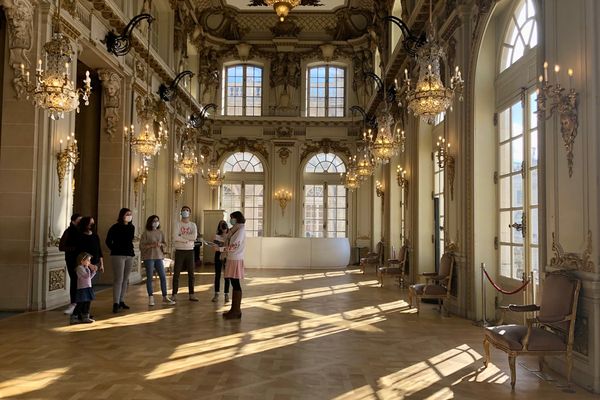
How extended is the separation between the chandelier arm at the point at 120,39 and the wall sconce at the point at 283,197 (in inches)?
386

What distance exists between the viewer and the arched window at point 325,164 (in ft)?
66.6

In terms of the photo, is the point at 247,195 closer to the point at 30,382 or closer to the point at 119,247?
the point at 119,247

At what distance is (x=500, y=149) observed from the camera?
7535 millimetres

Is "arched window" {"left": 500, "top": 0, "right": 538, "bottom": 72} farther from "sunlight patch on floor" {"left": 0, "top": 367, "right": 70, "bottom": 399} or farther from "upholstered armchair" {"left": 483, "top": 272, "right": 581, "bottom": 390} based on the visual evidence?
"sunlight patch on floor" {"left": 0, "top": 367, "right": 70, "bottom": 399}

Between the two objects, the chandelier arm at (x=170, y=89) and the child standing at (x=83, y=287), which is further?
the chandelier arm at (x=170, y=89)

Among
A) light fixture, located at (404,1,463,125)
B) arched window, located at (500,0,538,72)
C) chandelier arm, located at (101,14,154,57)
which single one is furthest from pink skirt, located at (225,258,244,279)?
chandelier arm, located at (101,14,154,57)

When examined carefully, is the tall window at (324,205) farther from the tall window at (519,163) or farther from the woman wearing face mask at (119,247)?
the tall window at (519,163)

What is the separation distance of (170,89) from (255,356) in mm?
10917

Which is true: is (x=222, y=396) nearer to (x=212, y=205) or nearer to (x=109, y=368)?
(x=109, y=368)

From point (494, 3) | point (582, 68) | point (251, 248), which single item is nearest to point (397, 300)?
point (494, 3)

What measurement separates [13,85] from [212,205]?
476 inches

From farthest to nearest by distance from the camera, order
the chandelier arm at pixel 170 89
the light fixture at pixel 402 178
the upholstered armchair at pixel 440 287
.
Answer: the chandelier arm at pixel 170 89 → the light fixture at pixel 402 178 → the upholstered armchair at pixel 440 287

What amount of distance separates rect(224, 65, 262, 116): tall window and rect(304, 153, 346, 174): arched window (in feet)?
9.32

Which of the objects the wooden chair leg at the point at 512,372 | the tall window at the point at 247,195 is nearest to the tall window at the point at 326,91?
the tall window at the point at 247,195
